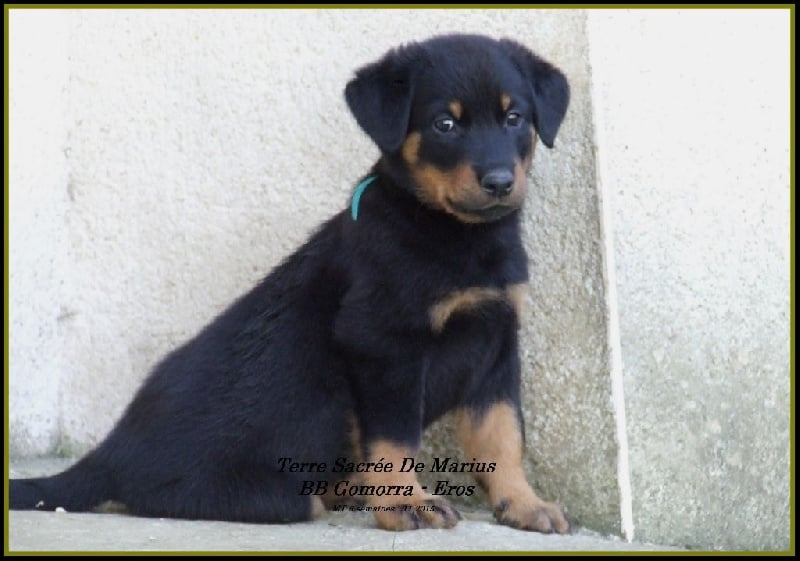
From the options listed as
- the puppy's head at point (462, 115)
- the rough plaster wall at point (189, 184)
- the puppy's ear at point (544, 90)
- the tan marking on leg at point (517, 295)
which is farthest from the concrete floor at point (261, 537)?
the puppy's ear at point (544, 90)

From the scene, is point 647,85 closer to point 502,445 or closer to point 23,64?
point 502,445

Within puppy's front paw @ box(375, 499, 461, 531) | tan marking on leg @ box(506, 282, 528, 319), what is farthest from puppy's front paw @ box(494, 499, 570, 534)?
tan marking on leg @ box(506, 282, 528, 319)

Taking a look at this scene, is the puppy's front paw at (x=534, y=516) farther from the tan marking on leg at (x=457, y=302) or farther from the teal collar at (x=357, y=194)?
the teal collar at (x=357, y=194)

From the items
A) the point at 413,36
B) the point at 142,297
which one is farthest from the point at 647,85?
the point at 142,297

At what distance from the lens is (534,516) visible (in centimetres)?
410

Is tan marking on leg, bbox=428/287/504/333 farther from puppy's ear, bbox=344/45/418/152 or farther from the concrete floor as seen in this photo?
the concrete floor

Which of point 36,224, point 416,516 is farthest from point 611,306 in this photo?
point 36,224

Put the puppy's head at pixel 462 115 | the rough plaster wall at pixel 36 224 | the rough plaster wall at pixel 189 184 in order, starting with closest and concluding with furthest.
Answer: the puppy's head at pixel 462 115, the rough plaster wall at pixel 189 184, the rough plaster wall at pixel 36 224

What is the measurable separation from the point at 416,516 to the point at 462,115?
4.31 ft

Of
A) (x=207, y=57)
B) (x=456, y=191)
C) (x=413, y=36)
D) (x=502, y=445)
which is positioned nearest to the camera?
(x=456, y=191)

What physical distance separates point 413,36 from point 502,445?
1.67 metres

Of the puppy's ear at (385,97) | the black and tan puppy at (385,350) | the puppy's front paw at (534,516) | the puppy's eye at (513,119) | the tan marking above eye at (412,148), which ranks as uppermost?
the puppy's ear at (385,97)

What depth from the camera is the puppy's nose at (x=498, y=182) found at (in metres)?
3.87

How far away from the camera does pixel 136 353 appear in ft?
17.9
